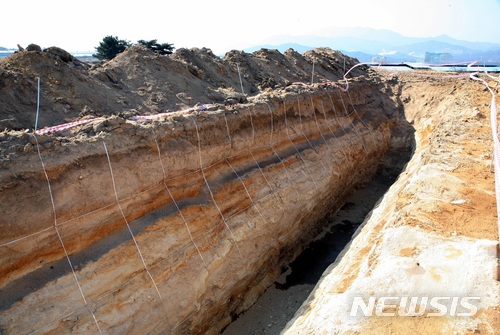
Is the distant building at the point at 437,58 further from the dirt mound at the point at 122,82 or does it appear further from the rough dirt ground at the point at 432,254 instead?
the rough dirt ground at the point at 432,254

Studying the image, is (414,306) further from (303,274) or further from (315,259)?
(315,259)

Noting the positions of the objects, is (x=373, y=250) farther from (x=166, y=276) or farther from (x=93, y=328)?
(x=93, y=328)

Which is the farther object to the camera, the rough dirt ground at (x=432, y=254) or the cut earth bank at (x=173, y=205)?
the cut earth bank at (x=173, y=205)

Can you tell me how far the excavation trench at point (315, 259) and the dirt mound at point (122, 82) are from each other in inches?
205

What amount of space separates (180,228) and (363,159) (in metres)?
9.32

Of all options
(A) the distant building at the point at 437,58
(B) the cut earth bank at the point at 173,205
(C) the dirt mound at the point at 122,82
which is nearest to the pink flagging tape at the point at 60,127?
(B) the cut earth bank at the point at 173,205

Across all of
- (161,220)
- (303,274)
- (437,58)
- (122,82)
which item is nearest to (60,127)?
(161,220)

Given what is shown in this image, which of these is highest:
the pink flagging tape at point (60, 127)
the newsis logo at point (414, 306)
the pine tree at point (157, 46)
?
the pine tree at point (157, 46)

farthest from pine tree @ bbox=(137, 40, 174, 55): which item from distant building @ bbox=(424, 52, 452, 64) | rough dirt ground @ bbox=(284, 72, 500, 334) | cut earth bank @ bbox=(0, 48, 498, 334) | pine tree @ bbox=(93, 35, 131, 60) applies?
distant building @ bbox=(424, 52, 452, 64)

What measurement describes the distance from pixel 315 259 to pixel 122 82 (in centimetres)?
761

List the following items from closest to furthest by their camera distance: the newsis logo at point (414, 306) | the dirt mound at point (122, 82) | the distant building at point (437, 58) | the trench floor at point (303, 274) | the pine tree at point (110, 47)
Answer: the newsis logo at point (414, 306) → the dirt mound at point (122, 82) → the trench floor at point (303, 274) → the pine tree at point (110, 47) → the distant building at point (437, 58)

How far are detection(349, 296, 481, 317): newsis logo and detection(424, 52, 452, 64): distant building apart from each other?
6329 cm

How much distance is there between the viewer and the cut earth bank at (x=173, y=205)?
5.47 metres

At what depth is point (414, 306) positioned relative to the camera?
4934 millimetres
